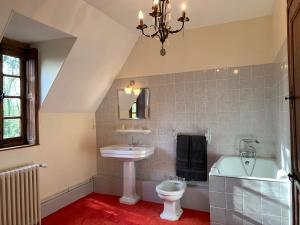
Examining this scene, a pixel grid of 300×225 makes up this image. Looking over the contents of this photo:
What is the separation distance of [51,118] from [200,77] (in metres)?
2.25

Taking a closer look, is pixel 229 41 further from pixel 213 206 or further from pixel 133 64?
pixel 213 206

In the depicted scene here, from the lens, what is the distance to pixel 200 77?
3539 millimetres

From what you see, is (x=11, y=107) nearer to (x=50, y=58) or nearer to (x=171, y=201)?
(x=50, y=58)

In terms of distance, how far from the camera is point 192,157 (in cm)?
348

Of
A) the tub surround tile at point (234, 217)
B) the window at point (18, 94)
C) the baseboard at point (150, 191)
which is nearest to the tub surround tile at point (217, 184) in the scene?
the tub surround tile at point (234, 217)

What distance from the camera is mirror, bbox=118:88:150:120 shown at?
389 cm

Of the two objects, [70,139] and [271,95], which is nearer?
[271,95]

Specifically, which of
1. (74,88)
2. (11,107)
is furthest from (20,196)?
(74,88)

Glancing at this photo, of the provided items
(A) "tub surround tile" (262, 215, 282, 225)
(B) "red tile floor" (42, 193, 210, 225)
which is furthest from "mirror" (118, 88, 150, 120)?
(A) "tub surround tile" (262, 215, 282, 225)

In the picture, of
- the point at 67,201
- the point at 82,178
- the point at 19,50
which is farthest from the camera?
the point at 82,178

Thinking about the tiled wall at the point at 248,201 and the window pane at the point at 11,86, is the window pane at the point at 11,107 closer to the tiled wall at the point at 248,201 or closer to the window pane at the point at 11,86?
the window pane at the point at 11,86

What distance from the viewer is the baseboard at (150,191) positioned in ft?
10.9

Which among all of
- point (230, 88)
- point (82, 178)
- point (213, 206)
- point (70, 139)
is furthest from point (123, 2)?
point (82, 178)

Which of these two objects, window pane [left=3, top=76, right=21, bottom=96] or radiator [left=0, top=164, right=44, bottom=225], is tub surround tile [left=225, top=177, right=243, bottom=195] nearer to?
radiator [left=0, top=164, right=44, bottom=225]
